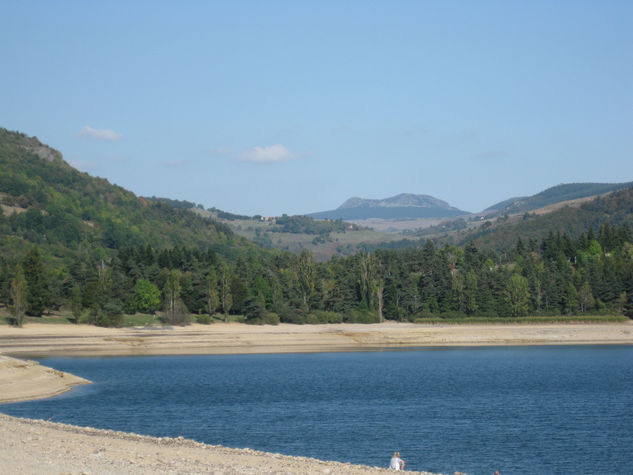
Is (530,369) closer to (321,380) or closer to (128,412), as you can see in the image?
(321,380)

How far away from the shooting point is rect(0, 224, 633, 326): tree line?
9506 cm

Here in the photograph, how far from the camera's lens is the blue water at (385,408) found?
31469 millimetres

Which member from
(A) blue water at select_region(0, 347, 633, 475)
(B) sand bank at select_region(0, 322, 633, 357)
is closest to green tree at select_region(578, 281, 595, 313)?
(B) sand bank at select_region(0, 322, 633, 357)

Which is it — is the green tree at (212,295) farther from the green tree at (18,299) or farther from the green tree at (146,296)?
the green tree at (18,299)

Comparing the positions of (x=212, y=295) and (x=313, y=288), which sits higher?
(x=313, y=288)

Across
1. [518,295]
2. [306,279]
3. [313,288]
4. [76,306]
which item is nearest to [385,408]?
[76,306]

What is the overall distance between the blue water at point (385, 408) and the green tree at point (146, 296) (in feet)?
88.7

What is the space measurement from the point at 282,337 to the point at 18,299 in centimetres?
3000

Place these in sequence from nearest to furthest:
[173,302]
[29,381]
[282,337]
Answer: [29,381]
[282,337]
[173,302]

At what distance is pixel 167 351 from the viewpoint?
268 ft

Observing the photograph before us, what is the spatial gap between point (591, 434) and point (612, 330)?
66.3m

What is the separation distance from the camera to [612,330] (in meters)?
96.6

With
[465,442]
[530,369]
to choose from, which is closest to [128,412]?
[465,442]

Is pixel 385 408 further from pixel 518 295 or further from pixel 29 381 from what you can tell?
pixel 518 295
